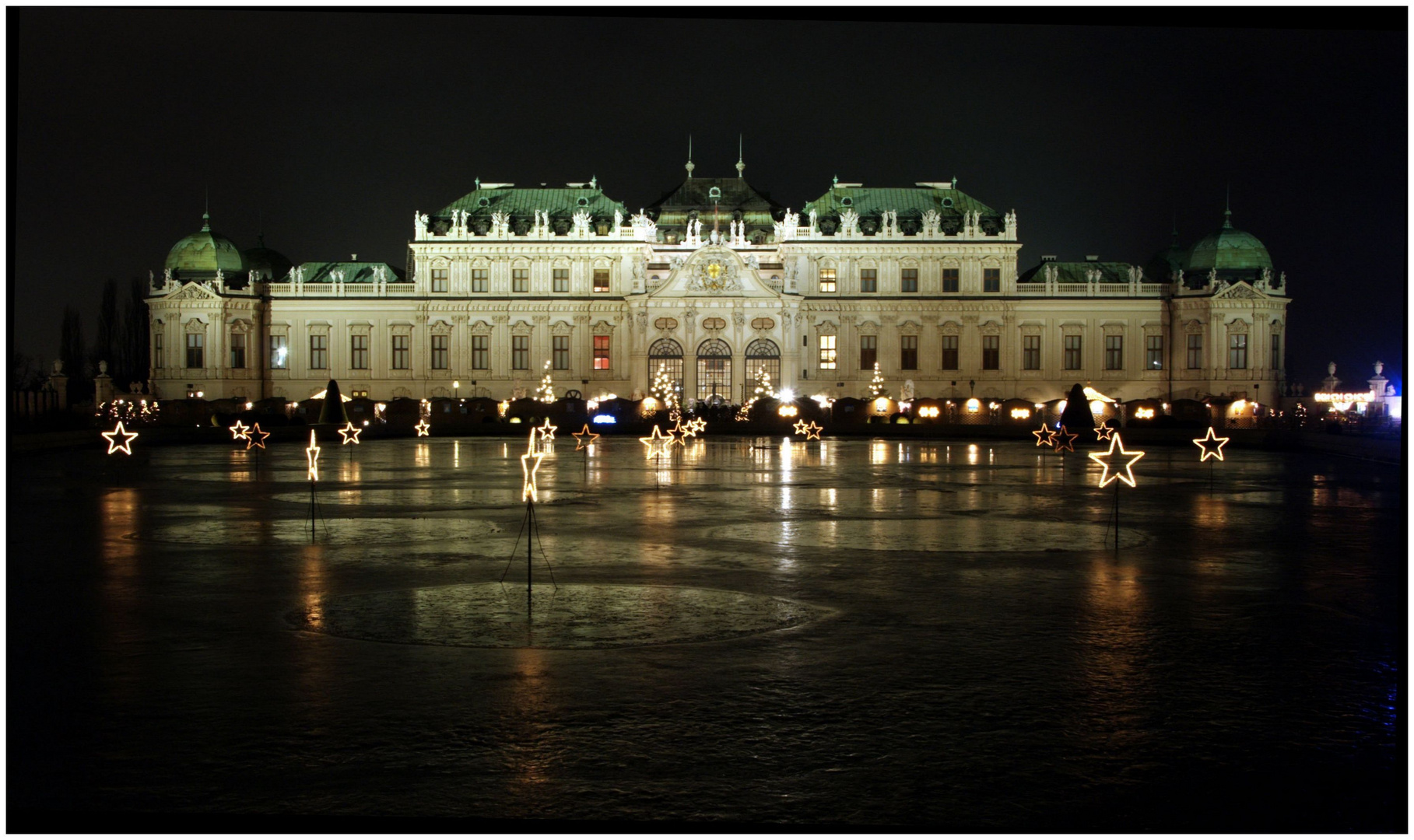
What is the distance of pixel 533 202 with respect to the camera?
9212cm

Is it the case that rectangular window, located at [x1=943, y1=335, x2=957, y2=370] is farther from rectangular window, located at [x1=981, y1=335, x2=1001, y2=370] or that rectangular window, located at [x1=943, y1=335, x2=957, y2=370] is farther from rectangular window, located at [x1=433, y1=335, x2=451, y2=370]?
rectangular window, located at [x1=433, y1=335, x2=451, y2=370]

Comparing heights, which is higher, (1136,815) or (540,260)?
(540,260)

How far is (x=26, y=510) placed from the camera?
70.6 feet

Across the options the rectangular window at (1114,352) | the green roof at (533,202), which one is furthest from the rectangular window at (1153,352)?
the green roof at (533,202)

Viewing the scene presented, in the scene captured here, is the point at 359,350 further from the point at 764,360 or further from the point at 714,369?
the point at 764,360

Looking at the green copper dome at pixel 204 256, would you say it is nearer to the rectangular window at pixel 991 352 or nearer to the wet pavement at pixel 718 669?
the rectangular window at pixel 991 352

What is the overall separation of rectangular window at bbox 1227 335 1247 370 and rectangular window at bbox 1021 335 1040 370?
12.6 meters

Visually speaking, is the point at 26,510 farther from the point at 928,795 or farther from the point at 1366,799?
the point at 1366,799

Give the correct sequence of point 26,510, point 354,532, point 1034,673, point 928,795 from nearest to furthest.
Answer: point 928,795, point 1034,673, point 354,532, point 26,510

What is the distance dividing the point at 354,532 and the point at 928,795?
13.3 meters

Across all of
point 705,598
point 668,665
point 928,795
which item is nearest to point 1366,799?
point 928,795

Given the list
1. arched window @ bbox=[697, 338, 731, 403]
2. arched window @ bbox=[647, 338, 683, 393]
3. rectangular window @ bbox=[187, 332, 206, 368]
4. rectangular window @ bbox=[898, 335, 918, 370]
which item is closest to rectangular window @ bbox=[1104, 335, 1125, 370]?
rectangular window @ bbox=[898, 335, 918, 370]

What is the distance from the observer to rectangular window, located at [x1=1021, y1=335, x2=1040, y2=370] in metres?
88.7

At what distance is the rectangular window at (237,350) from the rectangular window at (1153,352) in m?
63.5
